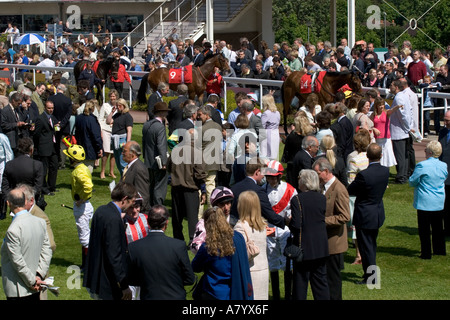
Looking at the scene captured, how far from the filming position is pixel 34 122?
A: 1352 cm

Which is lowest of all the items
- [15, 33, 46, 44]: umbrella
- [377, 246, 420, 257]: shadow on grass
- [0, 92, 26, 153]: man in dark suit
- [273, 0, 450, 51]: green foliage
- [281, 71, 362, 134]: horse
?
[377, 246, 420, 257]: shadow on grass

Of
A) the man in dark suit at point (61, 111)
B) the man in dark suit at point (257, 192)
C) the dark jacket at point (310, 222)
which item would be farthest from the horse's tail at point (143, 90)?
the dark jacket at point (310, 222)

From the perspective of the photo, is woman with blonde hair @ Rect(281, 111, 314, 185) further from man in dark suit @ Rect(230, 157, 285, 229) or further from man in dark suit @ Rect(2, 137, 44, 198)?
man in dark suit @ Rect(2, 137, 44, 198)

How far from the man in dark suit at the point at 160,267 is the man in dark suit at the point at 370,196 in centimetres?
298

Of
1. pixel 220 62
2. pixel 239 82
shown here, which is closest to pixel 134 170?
pixel 220 62

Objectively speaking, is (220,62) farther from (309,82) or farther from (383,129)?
(383,129)

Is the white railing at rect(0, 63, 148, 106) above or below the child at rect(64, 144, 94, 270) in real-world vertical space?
above

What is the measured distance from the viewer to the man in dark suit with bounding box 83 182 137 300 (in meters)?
6.72

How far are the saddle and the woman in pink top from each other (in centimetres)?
644

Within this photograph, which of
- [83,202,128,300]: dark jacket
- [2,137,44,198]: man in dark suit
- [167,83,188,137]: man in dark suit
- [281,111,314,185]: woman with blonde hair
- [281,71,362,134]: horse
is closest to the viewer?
[83,202,128,300]: dark jacket

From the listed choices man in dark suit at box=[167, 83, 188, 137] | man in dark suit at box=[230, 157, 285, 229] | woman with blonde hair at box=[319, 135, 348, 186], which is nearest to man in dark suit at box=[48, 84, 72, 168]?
man in dark suit at box=[167, 83, 188, 137]

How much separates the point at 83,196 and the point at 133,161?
714 millimetres

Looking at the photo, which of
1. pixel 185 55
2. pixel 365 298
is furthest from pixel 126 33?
pixel 365 298
